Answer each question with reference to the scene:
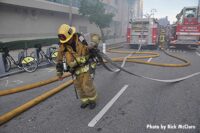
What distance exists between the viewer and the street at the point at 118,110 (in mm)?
3734

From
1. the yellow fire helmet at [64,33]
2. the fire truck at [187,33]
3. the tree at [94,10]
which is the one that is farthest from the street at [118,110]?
the tree at [94,10]

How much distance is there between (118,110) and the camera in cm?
451

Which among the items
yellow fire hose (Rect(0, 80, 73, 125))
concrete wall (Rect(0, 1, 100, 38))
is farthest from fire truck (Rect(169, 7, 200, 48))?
concrete wall (Rect(0, 1, 100, 38))

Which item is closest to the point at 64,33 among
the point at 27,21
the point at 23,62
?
the point at 23,62

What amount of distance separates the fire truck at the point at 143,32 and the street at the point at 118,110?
1093cm

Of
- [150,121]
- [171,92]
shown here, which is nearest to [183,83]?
[171,92]

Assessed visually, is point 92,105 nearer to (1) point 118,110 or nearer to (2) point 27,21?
(1) point 118,110

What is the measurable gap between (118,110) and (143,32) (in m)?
14.1

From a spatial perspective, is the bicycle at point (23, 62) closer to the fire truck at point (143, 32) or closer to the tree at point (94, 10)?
Answer: the fire truck at point (143, 32)

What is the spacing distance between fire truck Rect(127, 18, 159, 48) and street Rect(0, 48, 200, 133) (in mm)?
10927

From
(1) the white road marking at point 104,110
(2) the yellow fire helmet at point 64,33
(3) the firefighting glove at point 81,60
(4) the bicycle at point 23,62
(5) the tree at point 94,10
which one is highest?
(5) the tree at point 94,10

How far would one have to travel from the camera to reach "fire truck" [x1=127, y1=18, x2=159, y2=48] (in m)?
17.4

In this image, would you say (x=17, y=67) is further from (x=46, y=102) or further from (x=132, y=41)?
(x=132, y=41)

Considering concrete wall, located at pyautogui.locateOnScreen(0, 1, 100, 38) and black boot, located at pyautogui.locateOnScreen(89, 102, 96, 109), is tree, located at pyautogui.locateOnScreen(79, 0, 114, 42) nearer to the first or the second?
concrete wall, located at pyautogui.locateOnScreen(0, 1, 100, 38)
